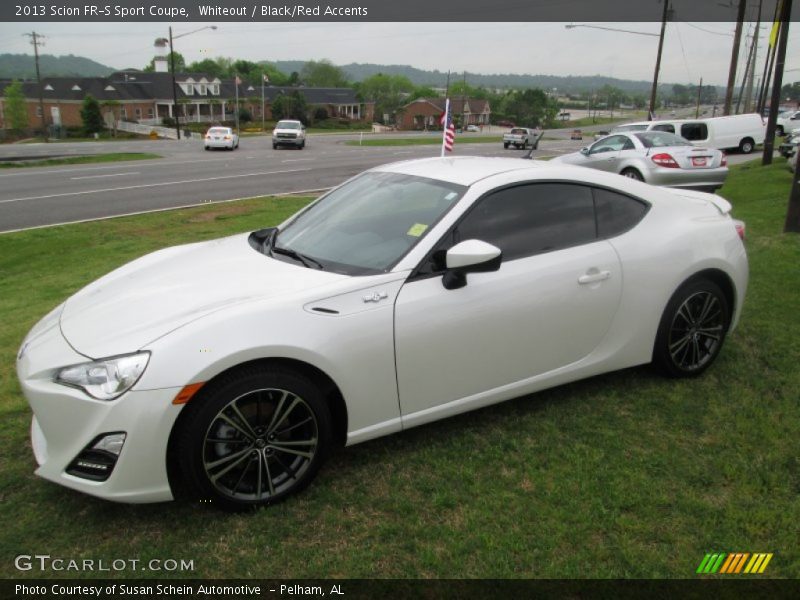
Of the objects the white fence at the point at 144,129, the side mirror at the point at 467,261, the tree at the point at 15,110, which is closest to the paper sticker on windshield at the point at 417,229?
the side mirror at the point at 467,261

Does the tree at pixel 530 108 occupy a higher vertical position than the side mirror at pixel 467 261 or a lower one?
higher

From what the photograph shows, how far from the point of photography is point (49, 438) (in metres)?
2.82

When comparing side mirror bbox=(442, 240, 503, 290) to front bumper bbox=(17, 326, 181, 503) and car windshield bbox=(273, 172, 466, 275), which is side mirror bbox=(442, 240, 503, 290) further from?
front bumper bbox=(17, 326, 181, 503)

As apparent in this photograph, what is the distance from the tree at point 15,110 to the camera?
80.9 meters

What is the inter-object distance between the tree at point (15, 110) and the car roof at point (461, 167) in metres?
91.8

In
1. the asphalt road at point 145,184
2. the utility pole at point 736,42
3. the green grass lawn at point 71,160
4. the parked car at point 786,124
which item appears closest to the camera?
the asphalt road at point 145,184

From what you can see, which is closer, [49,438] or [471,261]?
[49,438]

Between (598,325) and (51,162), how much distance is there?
93.0 ft

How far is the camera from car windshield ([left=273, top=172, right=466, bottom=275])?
3457 millimetres

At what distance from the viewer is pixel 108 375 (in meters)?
2.74

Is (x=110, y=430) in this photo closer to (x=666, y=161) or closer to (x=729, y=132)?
(x=666, y=161)

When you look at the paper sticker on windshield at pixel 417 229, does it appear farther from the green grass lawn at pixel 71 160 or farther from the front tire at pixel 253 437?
the green grass lawn at pixel 71 160
